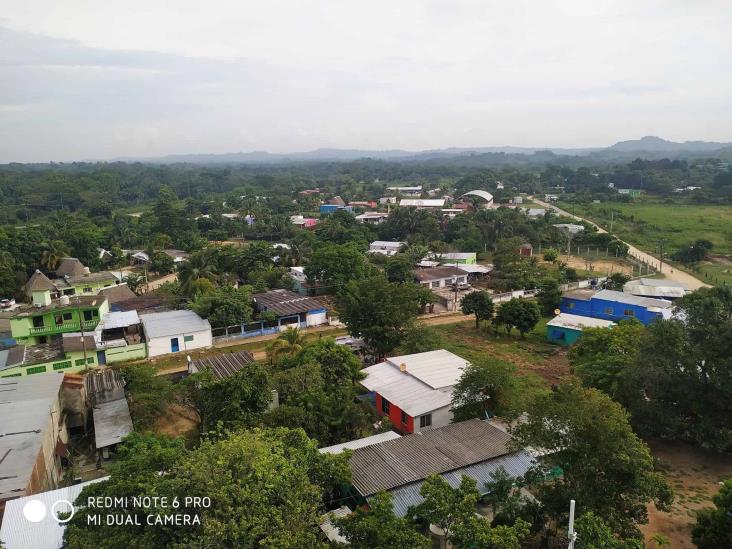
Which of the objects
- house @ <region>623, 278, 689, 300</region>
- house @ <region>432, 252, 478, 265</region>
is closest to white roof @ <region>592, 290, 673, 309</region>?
house @ <region>623, 278, 689, 300</region>

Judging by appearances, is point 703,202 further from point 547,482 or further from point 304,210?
point 547,482

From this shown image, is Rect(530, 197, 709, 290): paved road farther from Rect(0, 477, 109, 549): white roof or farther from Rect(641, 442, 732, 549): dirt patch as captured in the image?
Rect(0, 477, 109, 549): white roof

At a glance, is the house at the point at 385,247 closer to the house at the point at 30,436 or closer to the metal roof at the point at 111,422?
the metal roof at the point at 111,422

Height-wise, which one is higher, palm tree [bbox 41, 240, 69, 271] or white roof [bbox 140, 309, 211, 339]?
palm tree [bbox 41, 240, 69, 271]

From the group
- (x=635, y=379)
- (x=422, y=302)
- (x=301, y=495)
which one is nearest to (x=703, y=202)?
(x=422, y=302)

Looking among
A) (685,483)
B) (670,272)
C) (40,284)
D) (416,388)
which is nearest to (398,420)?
(416,388)

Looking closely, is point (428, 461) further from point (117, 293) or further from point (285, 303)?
point (117, 293)
